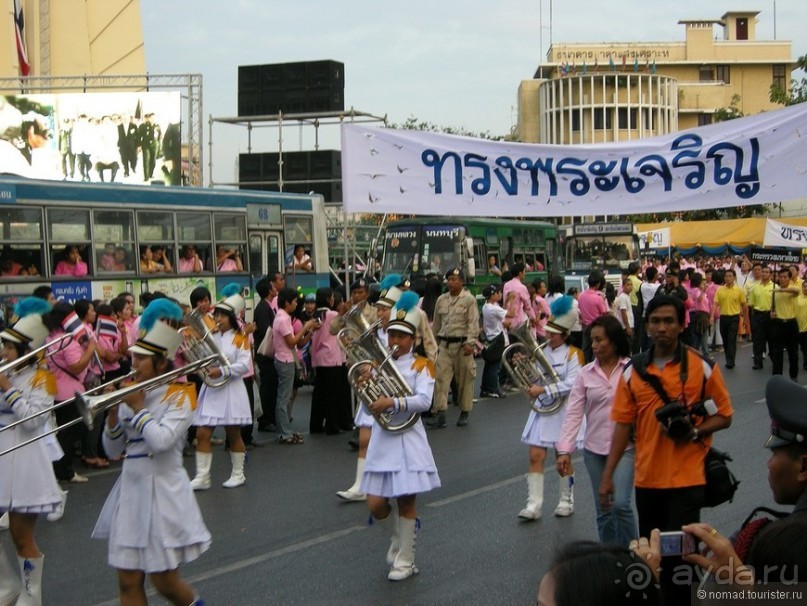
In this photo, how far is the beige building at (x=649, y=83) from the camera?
102 metres

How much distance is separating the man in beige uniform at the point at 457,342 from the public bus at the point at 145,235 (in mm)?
6987

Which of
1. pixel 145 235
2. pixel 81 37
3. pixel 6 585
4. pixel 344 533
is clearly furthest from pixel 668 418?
pixel 81 37

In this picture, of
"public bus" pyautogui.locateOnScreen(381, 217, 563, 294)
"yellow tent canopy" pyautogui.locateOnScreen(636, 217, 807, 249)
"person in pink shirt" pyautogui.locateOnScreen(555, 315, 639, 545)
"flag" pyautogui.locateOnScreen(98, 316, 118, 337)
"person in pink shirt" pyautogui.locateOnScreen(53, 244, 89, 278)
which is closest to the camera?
"person in pink shirt" pyautogui.locateOnScreen(555, 315, 639, 545)

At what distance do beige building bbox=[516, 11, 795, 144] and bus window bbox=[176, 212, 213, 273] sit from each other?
83.9 m

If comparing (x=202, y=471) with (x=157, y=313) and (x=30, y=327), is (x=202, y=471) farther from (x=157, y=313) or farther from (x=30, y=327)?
(x=157, y=313)

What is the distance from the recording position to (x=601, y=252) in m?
32.8

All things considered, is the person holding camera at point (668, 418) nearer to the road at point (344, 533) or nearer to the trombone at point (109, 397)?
the road at point (344, 533)

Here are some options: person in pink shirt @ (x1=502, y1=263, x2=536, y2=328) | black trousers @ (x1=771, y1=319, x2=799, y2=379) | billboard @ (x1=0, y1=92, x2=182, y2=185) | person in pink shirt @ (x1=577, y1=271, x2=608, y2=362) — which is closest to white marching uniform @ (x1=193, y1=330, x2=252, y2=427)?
person in pink shirt @ (x1=502, y1=263, x2=536, y2=328)

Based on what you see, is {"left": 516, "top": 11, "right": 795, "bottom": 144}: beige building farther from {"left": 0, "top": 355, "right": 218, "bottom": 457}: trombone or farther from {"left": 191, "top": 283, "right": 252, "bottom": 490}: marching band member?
{"left": 0, "top": 355, "right": 218, "bottom": 457}: trombone

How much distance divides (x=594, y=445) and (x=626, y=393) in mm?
986

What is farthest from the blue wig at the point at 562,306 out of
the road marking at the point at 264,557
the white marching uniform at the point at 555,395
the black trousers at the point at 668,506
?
the black trousers at the point at 668,506

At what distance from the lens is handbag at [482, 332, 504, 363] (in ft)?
52.7

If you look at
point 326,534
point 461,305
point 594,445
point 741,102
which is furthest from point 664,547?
point 741,102

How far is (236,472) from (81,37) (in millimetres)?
42964
